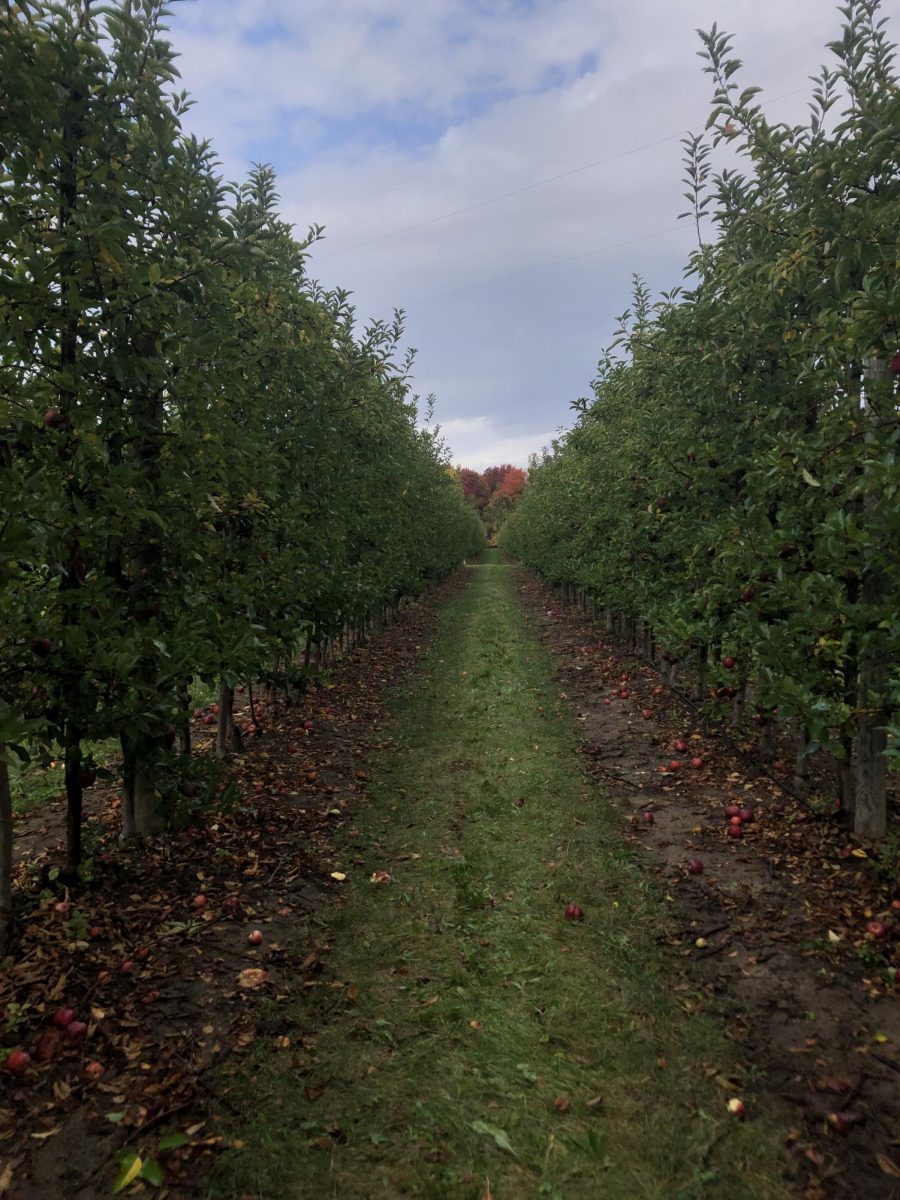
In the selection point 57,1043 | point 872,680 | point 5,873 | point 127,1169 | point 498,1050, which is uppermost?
point 872,680

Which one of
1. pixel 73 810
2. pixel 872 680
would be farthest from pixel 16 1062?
pixel 872 680

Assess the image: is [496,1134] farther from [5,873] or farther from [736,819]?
[736,819]

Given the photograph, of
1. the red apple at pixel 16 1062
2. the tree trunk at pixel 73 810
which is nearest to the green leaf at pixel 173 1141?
the red apple at pixel 16 1062

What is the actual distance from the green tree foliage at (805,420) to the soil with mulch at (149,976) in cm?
387

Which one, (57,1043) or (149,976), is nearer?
(57,1043)

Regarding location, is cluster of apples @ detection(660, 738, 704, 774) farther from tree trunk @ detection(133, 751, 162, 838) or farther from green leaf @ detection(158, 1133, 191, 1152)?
green leaf @ detection(158, 1133, 191, 1152)

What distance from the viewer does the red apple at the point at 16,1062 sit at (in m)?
3.20

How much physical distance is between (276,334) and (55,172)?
3.26 m

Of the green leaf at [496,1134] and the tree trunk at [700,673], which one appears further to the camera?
the tree trunk at [700,673]

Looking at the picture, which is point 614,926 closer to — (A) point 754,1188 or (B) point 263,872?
(A) point 754,1188

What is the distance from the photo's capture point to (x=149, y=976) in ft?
13.3

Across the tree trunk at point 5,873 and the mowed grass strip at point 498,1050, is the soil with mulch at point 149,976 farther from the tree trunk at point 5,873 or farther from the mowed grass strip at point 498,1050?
the mowed grass strip at point 498,1050

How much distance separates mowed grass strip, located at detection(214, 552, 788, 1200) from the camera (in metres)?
2.94

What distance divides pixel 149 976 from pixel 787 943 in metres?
4.00
